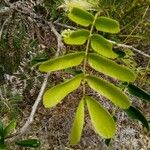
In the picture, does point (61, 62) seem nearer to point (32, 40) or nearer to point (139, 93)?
point (139, 93)

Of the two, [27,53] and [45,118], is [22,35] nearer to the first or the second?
[27,53]

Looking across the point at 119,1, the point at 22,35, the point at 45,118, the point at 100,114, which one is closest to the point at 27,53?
the point at 22,35

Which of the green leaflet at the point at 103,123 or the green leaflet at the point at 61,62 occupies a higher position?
the green leaflet at the point at 61,62

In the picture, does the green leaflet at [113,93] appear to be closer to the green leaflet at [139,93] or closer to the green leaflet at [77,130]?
the green leaflet at [77,130]

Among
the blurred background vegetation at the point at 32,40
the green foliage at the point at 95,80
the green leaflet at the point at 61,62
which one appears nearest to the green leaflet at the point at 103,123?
the green foliage at the point at 95,80

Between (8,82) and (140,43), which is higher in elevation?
(140,43)

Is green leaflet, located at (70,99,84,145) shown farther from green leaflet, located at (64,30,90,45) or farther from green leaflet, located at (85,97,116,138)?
green leaflet, located at (64,30,90,45)
